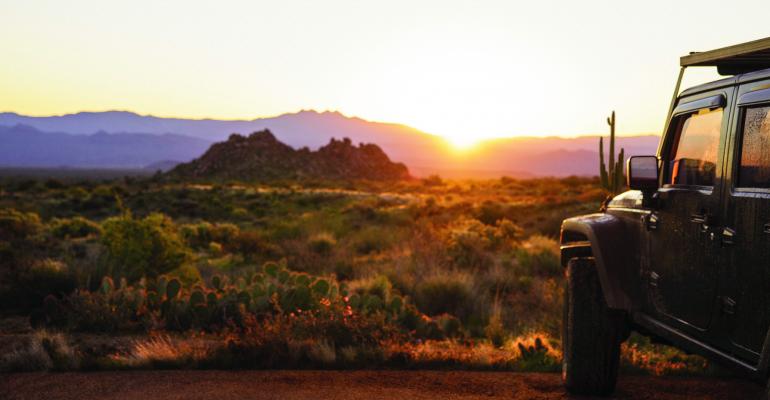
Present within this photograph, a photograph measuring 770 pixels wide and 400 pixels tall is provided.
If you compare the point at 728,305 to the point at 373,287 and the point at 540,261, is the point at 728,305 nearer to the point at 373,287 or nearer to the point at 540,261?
the point at 373,287

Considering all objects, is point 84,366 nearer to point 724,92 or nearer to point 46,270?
point 46,270

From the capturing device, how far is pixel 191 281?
12.7 meters

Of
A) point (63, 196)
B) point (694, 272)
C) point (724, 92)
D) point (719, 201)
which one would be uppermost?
point (724, 92)

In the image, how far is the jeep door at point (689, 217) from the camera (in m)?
4.55

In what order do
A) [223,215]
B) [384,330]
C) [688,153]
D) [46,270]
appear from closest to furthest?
[688,153]
[384,330]
[46,270]
[223,215]

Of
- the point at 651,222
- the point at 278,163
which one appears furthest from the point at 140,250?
the point at 278,163

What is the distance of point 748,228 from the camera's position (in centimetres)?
402

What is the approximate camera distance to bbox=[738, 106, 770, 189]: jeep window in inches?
161

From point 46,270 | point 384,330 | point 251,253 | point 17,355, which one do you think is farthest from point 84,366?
point 251,253

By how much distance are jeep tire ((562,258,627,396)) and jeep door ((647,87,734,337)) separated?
0.55 m

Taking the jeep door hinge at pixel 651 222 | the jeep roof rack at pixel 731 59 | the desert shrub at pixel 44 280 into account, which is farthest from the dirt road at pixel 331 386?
the desert shrub at pixel 44 280

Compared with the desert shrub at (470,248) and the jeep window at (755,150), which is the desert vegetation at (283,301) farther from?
the jeep window at (755,150)

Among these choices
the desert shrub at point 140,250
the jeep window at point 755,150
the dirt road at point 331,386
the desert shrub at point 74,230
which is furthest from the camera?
the desert shrub at point 74,230

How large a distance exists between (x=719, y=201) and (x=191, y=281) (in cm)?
990
